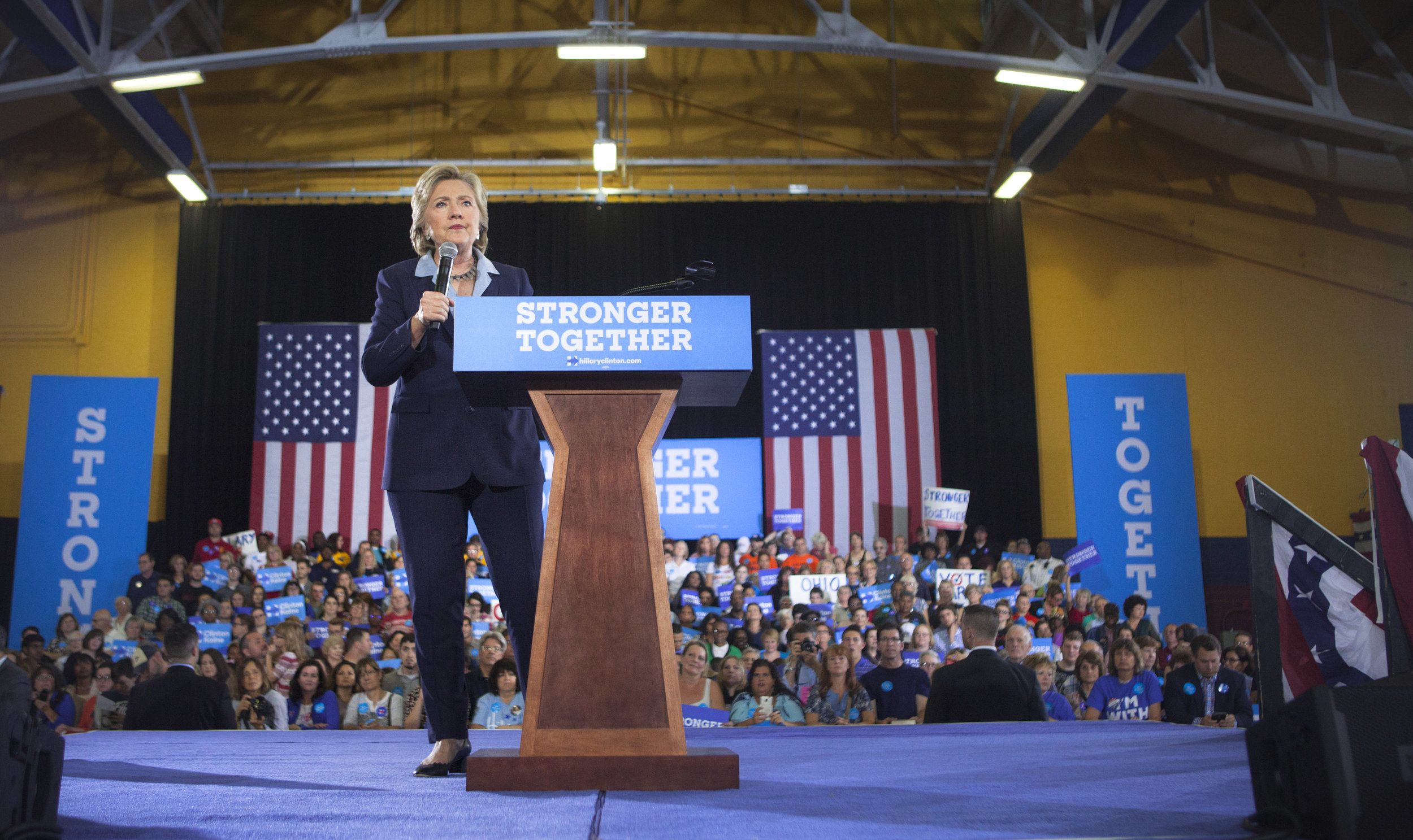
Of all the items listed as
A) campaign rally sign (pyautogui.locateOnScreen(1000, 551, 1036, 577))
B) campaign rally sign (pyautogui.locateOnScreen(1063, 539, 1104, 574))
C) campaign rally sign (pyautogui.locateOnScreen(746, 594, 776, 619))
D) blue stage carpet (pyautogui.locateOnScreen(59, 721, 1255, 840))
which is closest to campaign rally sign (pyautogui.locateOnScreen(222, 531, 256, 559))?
campaign rally sign (pyautogui.locateOnScreen(746, 594, 776, 619))

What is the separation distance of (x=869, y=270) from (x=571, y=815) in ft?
37.2

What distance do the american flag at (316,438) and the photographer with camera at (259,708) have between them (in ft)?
17.1

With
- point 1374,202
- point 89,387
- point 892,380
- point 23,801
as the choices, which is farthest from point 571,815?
point 1374,202

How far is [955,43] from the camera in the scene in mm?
12953

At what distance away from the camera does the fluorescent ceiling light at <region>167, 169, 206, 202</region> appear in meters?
11.1

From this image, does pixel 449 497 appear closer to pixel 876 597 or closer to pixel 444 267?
pixel 444 267

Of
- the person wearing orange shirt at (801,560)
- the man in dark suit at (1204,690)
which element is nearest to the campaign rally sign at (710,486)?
the person wearing orange shirt at (801,560)

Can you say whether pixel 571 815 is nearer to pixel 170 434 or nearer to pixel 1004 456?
pixel 1004 456

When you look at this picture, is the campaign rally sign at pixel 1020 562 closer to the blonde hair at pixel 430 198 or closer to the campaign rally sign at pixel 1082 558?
the campaign rally sign at pixel 1082 558

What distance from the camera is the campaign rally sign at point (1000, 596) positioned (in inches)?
318

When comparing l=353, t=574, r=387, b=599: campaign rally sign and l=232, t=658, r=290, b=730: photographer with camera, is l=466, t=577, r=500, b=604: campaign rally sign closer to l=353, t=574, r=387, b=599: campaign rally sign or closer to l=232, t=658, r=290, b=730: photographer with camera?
l=353, t=574, r=387, b=599: campaign rally sign

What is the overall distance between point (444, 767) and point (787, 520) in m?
8.80

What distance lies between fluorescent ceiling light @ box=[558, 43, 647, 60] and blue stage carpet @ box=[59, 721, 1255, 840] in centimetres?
715

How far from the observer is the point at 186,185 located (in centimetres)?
1143
